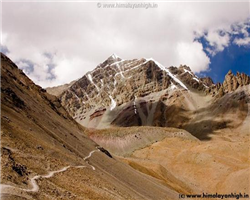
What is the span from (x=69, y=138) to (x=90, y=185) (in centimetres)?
1854

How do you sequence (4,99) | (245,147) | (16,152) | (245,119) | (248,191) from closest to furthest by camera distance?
(16,152) → (4,99) → (248,191) → (245,147) → (245,119)

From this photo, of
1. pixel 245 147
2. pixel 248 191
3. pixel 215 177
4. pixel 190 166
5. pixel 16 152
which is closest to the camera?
pixel 16 152

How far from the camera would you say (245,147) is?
7875 centimetres

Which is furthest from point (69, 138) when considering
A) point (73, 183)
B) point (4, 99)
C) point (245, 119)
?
point (245, 119)

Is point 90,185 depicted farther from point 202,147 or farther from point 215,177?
point 202,147

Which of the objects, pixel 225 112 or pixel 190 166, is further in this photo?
pixel 225 112

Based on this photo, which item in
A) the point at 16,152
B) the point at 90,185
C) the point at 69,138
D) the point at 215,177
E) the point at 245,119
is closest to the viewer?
the point at 16,152

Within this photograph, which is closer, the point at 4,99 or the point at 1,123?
the point at 1,123

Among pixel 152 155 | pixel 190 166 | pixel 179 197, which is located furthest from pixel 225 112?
pixel 179 197

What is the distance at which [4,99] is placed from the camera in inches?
1373

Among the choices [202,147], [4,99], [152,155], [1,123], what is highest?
[202,147]

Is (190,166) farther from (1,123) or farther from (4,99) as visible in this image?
(1,123)

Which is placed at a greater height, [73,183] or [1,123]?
[1,123]

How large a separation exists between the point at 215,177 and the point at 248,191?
12.2 meters
